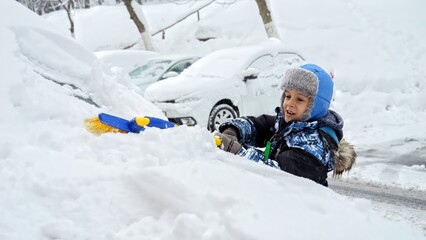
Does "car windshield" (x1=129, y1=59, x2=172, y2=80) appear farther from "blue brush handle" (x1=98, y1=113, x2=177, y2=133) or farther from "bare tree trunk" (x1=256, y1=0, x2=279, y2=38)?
"blue brush handle" (x1=98, y1=113, x2=177, y2=133)

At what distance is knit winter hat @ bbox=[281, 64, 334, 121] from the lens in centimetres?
238

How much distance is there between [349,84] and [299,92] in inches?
393

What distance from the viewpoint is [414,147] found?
6.87 m

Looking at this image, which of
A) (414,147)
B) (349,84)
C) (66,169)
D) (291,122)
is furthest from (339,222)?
(349,84)

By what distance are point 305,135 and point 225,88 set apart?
4926mm

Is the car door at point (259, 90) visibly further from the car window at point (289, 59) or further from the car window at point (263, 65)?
the car window at point (289, 59)

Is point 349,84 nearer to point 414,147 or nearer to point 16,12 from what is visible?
point 414,147

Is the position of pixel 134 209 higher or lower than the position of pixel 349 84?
higher

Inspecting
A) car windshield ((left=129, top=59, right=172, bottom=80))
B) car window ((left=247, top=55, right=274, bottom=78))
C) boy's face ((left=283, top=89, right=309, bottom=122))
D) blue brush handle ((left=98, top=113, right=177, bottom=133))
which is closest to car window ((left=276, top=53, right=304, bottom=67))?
car window ((left=247, top=55, right=274, bottom=78))

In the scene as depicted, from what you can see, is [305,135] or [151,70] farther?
[151,70]

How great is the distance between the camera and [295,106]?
7.89 ft

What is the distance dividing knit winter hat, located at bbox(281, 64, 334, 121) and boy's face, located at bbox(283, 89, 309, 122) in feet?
0.07

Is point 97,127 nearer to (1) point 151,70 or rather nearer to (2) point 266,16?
(1) point 151,70

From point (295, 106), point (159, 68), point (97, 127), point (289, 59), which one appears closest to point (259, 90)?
point (289, 59)
